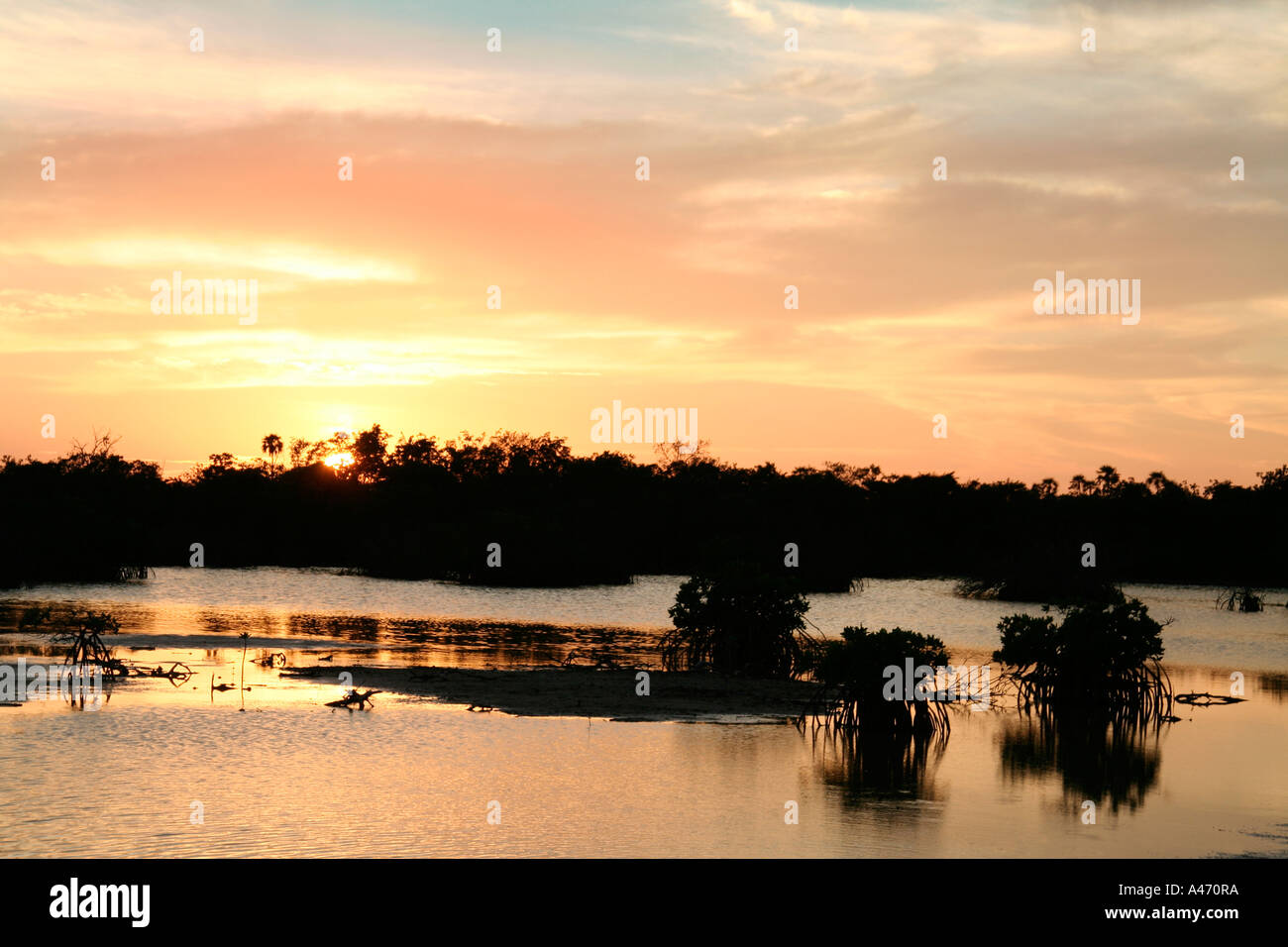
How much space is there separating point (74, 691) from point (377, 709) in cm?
592

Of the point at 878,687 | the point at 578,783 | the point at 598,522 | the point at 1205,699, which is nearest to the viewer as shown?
the point at 578,783

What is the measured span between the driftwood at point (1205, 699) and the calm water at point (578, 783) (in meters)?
0.73

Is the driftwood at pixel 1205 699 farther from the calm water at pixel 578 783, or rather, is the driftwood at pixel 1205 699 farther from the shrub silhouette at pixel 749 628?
the shrub silhouette at pixel 749 628

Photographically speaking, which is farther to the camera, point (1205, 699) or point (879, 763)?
point (1205, 699)

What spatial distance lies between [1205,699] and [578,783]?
18.1 meters

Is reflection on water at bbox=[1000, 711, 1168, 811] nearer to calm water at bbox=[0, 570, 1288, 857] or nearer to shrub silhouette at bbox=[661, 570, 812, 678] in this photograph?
calm water at bbox=[0, 570, 1288, 857]

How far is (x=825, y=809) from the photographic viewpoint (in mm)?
16672

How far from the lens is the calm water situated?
14.6 meters

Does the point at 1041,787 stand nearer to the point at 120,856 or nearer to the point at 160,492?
the point at 120,856

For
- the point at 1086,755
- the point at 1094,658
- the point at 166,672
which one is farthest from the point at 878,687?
the point at 166,672

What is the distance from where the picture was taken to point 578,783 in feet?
57.9

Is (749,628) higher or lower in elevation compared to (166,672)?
higher

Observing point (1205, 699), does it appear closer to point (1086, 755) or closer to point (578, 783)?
point (1086, 755)

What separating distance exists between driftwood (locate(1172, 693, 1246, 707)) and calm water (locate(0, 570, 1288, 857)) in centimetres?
73
